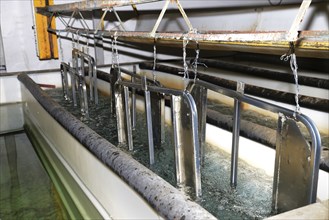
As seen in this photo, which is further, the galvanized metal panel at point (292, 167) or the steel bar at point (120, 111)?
the steel bar at point (120, 111)

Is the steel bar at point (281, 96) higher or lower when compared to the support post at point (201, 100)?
lower

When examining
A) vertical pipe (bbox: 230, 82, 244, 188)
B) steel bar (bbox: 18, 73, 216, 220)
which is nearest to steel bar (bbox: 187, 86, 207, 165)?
vertical pipe (bbox: 230, 82, 244, 188)

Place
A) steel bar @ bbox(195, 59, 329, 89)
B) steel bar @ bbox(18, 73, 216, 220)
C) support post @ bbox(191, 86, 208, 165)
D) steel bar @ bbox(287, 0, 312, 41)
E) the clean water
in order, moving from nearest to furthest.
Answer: steel bar @ bbox(287, 0, 312, 41)
steel bar @ bbox(18, 73, 216, 220)
support post @ bbox(191, 86, 208, 165)
the clean water
steel bar @ bbox(195, 59, 329, 89)

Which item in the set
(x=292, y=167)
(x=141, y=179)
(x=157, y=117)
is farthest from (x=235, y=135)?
(x=157, y=117)

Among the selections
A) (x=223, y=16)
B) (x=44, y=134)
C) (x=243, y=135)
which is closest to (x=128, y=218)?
(x=243, y=135)

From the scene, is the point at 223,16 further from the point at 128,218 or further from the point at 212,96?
the point at 128,218

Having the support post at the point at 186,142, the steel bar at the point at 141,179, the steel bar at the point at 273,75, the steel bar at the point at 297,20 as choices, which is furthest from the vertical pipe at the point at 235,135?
the steel bar at the point at 273,75

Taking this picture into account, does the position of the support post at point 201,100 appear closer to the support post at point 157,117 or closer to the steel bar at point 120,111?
the support post at point 157,117

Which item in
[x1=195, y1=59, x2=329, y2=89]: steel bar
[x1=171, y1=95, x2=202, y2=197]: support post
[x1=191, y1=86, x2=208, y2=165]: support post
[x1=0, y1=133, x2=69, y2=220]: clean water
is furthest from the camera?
[x1=195, y1=59, x2=329, y2=89]: steel bar

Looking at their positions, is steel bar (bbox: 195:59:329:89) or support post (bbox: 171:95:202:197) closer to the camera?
support post (bbox: 171:95:202:197)

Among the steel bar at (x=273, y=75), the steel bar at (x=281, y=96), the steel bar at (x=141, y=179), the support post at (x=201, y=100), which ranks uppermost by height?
the support post at (x=201, y=100)

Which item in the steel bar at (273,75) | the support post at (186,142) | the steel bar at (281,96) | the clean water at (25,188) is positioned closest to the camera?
the support post at (186,142)

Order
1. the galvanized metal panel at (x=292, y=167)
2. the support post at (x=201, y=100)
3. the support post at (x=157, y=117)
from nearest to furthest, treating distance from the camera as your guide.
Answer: the galvanized metal panel at (x=292, y=167), the support post at (x=201, y=100), the support post at (x=157, y=117)

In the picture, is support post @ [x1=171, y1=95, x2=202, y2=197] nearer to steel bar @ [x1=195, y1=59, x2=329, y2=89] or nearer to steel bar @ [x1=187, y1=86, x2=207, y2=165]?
steel bar @ [x1=187, y1=86, x2=207, y2=165]
